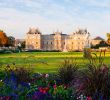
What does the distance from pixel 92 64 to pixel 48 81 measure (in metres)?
2.51

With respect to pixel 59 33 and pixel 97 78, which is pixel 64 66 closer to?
pixel 97 78

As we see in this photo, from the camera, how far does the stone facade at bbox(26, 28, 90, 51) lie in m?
162

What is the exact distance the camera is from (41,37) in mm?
172125

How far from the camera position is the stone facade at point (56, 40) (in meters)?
162

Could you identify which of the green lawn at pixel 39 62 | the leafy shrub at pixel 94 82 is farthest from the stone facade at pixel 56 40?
the leafy shrub at pixel 94 82

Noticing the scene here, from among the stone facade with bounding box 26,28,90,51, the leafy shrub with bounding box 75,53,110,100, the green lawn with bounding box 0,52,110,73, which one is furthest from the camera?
the stone facade with bounding box 26,28,90,51

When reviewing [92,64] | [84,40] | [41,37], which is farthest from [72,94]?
[41,37]

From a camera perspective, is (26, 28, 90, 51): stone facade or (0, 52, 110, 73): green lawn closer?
(0, 52, 110, 73): green lawn

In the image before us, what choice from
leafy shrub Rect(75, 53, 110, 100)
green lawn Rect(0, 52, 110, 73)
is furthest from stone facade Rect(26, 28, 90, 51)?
leafy shrub Rect(75, 53, 110, 100)

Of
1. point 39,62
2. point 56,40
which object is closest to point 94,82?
point 39,62

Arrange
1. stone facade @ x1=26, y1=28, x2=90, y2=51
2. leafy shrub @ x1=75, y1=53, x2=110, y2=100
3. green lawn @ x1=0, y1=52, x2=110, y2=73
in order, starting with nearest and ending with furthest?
1. leafy shrub @ x1=75, y1=53, x2=110, y2=100
2. green lawn @ x1=0, y1=52, x2=110, y2=73
3. stone facade @ x1=26, y1=28, x2=90, y2=51

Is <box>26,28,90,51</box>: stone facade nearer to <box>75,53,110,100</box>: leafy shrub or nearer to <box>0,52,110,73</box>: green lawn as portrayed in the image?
<box>0,52,110,73</box>: green lawn

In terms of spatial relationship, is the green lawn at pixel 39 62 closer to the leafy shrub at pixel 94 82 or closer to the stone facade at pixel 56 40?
the leafy shrub at pixel 94 82

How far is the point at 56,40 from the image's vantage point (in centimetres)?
17125
